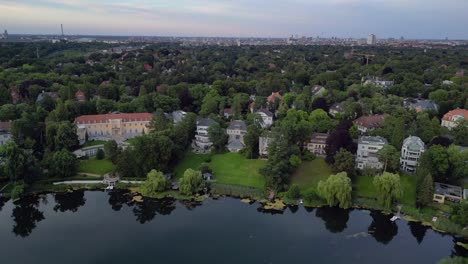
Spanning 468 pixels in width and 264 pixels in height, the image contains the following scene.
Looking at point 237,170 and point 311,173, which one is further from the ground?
point 311,173

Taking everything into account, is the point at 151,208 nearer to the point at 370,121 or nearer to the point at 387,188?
the point at 387,188

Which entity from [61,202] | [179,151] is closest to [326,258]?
[179,151]

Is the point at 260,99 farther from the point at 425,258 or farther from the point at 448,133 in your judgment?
the point at 425,258

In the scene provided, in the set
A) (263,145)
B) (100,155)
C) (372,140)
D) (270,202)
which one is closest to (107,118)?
(100,155)

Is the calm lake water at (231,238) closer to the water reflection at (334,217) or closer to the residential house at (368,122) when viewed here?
the water reflection at (334,217)

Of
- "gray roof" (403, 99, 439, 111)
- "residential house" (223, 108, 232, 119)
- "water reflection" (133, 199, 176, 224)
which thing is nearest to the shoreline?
"water reflection" (133, 199, 176, 224)

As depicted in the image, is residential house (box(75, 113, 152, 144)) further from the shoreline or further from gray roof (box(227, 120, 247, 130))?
gray roof (box(227, 120, 247, 130))

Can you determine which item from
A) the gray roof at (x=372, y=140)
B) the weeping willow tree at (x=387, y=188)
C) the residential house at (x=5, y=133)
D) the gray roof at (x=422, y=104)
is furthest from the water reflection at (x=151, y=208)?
the gray roof at (x=422, y=104)
